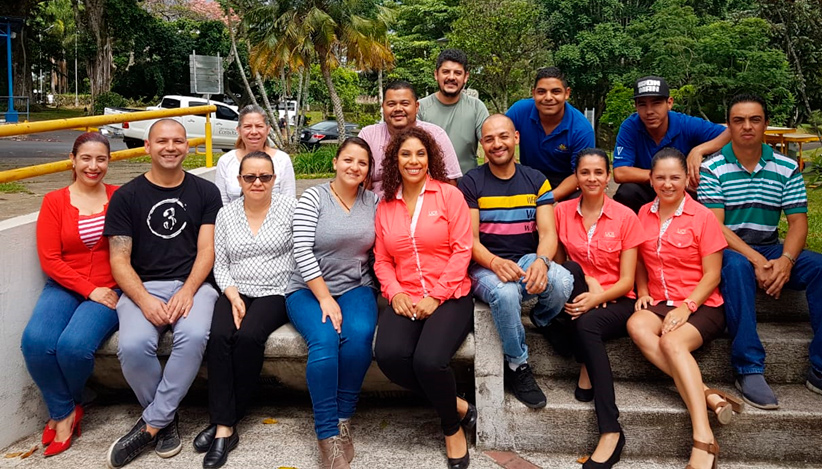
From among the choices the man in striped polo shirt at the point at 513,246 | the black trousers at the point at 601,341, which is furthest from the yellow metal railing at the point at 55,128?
the black trousers at the point at 601,341

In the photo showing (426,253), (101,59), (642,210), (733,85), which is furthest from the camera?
(101,59)

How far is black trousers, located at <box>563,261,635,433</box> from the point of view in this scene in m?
3.36

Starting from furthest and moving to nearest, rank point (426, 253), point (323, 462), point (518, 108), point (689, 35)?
point (689, 35) < point (518, 108) < point (426, 253) < point (323, 462)

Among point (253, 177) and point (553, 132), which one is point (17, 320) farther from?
point (553, 132)

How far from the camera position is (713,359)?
147 inches

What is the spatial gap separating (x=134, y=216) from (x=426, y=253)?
1691 mm

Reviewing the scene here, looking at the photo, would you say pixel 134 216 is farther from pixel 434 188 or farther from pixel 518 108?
pixel 518 108

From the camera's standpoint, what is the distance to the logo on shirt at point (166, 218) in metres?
3.88

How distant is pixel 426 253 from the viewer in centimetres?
366

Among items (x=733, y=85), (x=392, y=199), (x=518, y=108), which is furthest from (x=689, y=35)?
(x=392, y=199)

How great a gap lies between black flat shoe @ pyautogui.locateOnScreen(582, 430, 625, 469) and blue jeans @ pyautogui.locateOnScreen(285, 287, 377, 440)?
122cm

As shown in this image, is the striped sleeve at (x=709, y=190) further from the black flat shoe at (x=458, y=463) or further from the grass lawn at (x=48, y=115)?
the grass lawn at (x=48, y=115)

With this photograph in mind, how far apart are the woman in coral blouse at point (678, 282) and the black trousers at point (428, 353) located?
39.4 inches

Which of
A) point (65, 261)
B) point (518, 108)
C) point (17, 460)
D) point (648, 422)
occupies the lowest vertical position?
point (17, 460)
